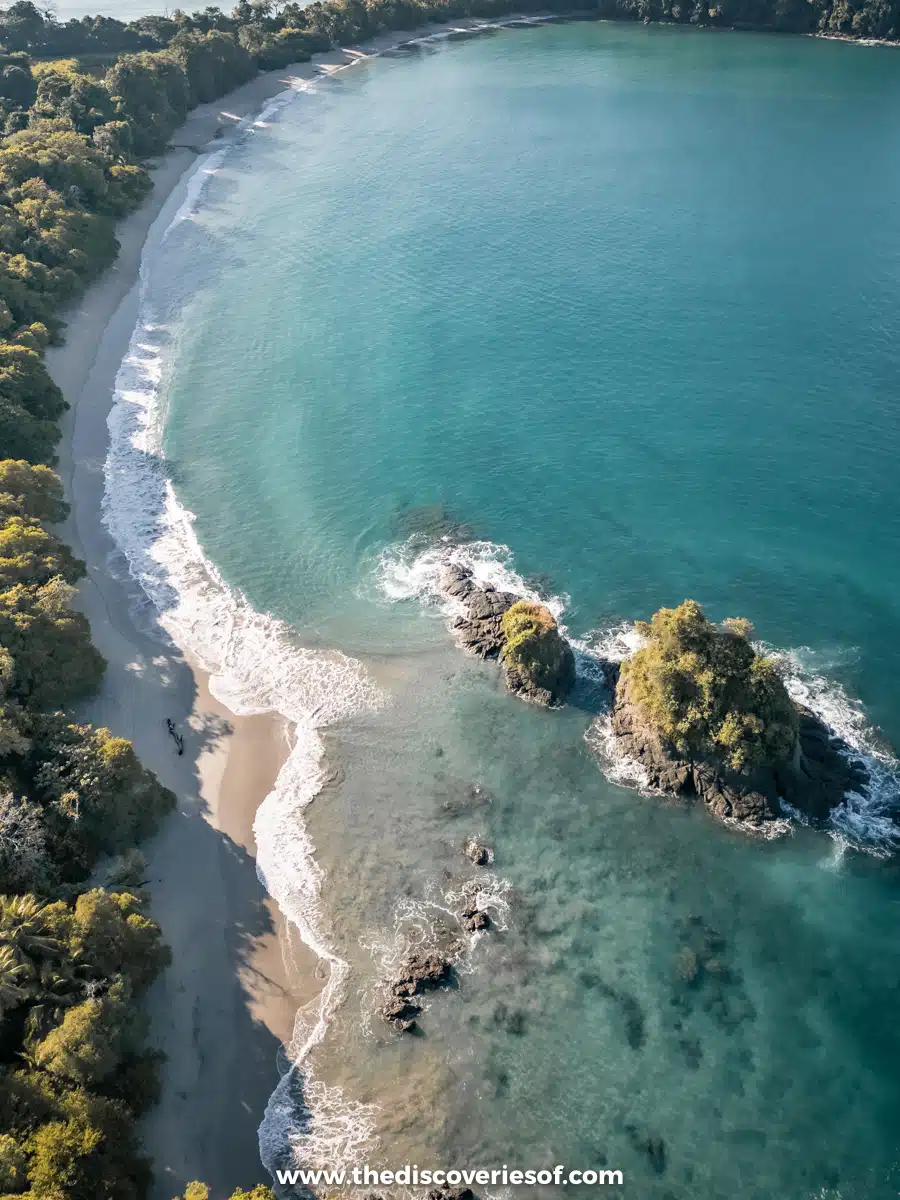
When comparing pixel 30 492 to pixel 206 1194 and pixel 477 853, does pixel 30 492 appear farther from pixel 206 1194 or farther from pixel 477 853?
pixel 206 1194

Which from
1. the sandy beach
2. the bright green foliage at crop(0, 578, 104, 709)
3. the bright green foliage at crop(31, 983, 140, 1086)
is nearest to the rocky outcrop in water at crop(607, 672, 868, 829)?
the sandy beach

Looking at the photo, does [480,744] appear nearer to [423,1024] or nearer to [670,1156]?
[423,1024]

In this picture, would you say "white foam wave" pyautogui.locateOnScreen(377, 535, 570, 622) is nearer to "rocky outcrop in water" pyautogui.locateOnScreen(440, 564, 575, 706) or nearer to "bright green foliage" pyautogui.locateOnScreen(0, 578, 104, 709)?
"rocky outcrop in water" pyautogui.locateOnScreen(440, 564, 575, 706)

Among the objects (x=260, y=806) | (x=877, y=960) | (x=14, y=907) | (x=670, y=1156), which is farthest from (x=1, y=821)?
(x=877, y=960)

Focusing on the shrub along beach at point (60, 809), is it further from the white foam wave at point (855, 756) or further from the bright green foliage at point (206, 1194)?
the white foam wave at point (855, 756)

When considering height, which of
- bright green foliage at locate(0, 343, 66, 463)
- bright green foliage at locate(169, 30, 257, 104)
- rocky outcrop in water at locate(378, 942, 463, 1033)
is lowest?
rocky outcrop in water at locate(378, 942, 463, 1033)

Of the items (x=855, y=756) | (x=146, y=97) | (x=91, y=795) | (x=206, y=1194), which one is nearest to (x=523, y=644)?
(x=855, y=756)
